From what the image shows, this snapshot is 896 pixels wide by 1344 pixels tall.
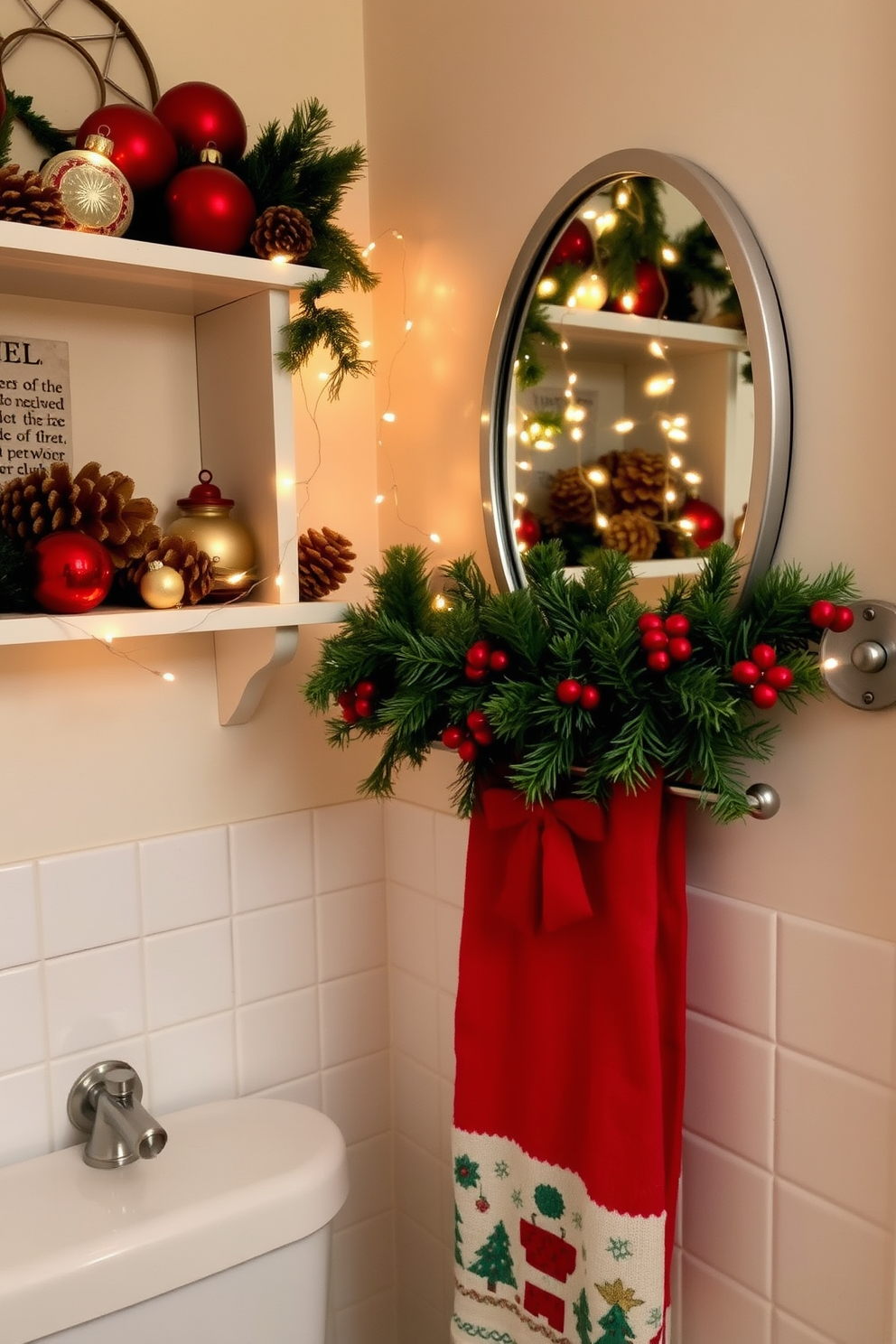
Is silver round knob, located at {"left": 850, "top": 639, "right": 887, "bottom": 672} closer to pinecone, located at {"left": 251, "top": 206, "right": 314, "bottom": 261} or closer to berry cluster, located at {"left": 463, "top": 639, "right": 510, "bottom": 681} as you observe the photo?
berry cluster, located at {"left": 463, "top": 639, "right": 510, "bottom": 681}

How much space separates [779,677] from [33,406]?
726mm

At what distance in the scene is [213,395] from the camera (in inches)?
43.6

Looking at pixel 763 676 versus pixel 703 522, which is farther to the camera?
pixel 703 522

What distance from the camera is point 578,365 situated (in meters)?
0.96

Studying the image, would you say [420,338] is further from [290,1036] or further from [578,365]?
[290,1036]

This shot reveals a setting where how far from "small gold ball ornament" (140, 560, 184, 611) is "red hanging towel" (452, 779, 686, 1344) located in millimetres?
323

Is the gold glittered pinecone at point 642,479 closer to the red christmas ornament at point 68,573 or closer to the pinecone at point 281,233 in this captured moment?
the pinecone at point 281,233

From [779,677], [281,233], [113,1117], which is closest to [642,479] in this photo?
[779,677]

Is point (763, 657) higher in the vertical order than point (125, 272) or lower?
lower

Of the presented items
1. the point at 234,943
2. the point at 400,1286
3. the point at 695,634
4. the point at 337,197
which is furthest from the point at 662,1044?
the point at 337,197

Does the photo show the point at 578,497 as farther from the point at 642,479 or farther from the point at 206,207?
the point at 206,207

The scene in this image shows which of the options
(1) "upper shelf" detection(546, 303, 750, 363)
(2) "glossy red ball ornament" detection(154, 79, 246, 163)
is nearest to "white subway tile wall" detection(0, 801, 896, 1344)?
(1) "upper shelf" detection(546, 303, 750, 363)

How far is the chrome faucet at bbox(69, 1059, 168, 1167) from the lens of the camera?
101 centimetres

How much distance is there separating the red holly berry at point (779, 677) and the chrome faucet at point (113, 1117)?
0.69 meters
